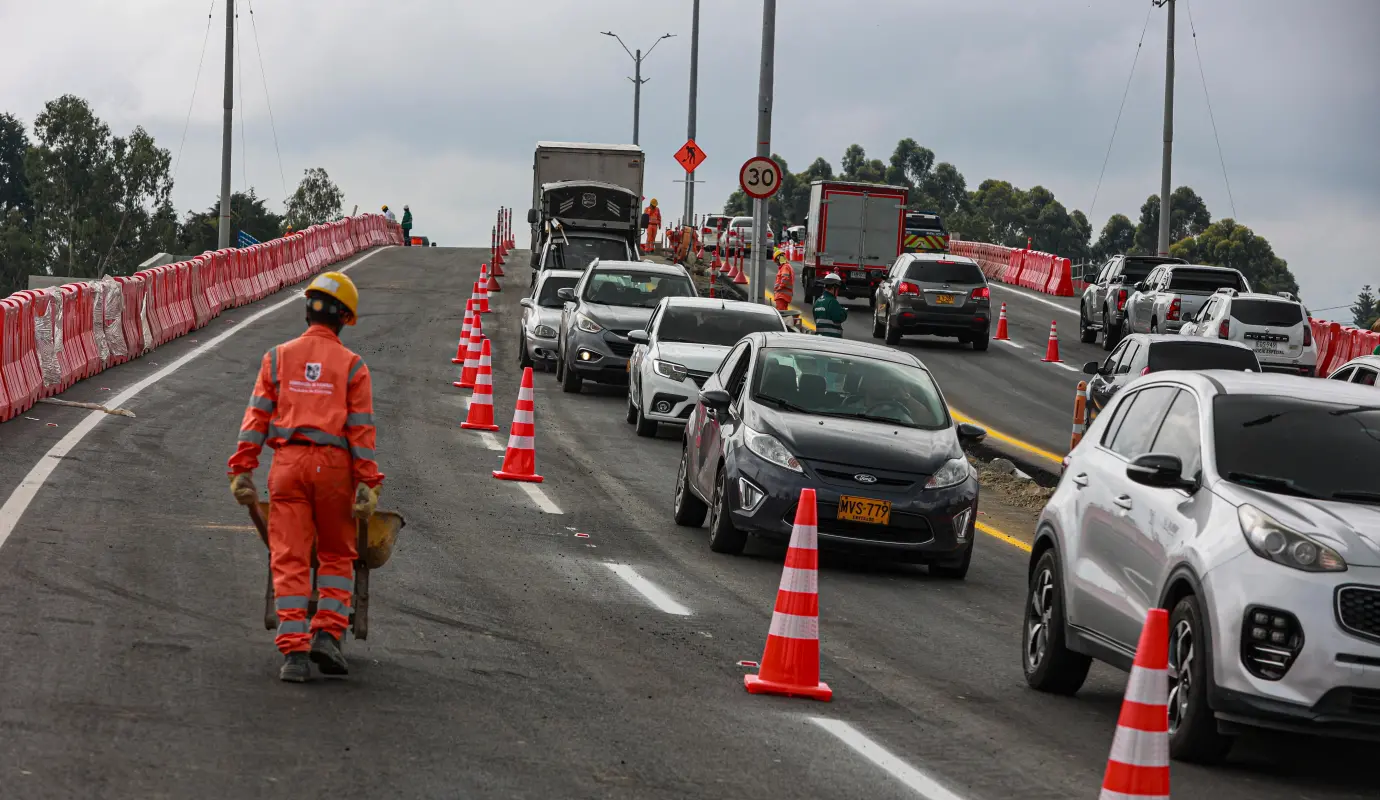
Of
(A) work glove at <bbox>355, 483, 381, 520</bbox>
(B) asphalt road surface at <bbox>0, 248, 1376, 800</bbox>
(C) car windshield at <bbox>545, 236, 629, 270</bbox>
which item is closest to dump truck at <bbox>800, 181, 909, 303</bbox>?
(C) car windshield at <bbox>545, 236, 629, 270</bbox>

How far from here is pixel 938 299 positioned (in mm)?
37406

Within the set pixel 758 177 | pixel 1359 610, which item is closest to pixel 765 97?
pixel 758 177

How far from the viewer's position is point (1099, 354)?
4009 cm

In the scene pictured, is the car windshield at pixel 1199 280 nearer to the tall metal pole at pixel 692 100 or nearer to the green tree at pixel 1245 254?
the tall metal pole at pixel 692 100

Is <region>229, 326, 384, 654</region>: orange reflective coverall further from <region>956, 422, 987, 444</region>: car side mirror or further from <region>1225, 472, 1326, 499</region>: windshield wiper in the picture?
<region>956, 422, 987, 444</region>: car side mirror

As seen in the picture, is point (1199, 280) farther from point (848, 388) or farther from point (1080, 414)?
point (848, 388)

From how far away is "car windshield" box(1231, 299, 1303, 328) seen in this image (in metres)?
30.6

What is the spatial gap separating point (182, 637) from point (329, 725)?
5.91 feet

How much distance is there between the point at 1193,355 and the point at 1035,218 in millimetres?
120602

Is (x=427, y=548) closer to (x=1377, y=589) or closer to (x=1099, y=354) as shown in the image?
(x=1377, y=589)

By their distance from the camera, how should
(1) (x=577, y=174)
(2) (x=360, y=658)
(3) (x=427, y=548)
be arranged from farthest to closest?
(1) (x=577, y=174)
(3) (x=427, y=548)
(2) (x=360, y=658)

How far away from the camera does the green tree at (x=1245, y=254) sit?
10250 cm

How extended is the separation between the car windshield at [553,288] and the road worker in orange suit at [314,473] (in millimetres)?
20161

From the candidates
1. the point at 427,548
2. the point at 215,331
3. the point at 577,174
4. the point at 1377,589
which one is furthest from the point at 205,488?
the point at 577,174
